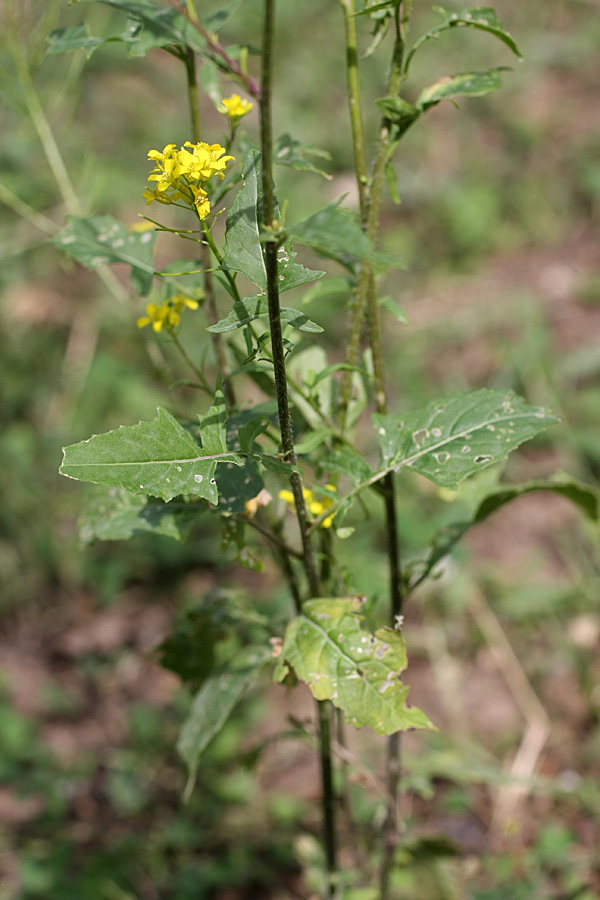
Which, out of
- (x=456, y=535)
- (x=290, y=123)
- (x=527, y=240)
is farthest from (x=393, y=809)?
(x=290, y=123)

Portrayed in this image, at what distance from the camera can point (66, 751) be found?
2.76 m

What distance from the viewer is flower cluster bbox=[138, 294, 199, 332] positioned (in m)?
1.33

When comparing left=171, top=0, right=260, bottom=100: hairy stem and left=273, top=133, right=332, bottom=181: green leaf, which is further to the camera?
left=273, top=133, right=332, bottom=181: green leaf

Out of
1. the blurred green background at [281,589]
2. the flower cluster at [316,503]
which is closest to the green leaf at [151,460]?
the flower cluster at [316,503]

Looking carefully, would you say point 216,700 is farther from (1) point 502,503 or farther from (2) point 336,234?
(2) point 336,234

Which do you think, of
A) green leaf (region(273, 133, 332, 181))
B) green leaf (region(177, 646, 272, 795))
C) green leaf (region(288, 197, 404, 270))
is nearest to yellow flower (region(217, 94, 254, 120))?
green leaf (region(273, 133, 332, 181))

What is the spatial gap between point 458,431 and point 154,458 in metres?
0.51

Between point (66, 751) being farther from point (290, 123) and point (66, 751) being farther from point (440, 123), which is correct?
point (440, 123)

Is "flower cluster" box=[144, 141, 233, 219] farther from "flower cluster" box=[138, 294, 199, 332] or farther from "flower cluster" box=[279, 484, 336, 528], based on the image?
"flower cluster" box=[279, 484, 336, 528]

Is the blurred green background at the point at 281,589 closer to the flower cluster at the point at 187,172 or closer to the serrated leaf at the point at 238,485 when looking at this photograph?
the serrated leaf at the point at 238,485

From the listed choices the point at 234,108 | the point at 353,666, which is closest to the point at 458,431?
the point at 353,666

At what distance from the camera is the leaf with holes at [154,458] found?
983 mm

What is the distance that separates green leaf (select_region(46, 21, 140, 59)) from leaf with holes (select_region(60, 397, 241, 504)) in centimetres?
57

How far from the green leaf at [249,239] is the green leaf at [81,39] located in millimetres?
338
